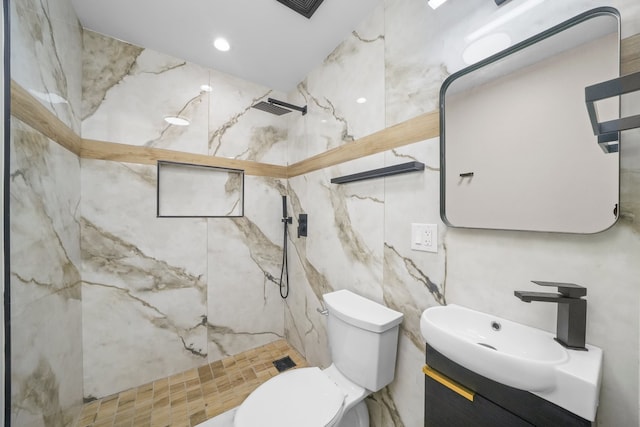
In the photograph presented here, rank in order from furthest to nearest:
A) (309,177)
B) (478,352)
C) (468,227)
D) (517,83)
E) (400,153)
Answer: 1. (309,177)
2. (400,153)
3. (468,227)
4. (517,83)
5. (478,352)

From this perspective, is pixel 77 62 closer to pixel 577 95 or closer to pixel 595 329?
pixel 577 95

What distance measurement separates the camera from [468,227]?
93cm

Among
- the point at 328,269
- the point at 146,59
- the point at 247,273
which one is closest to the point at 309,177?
the point at 328,269

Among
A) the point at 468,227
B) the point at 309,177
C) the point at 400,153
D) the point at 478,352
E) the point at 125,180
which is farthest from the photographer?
the point at 309,177

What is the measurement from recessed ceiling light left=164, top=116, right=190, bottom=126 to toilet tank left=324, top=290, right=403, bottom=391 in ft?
5.64

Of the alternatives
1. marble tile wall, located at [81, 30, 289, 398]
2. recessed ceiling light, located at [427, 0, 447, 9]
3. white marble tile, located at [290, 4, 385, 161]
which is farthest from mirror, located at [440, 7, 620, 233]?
marble tile wall, located at [81, 30, 289, 398]

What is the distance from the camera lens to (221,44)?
1635 mm

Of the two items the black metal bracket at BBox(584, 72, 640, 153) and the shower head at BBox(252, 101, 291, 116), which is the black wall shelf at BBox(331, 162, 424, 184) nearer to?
the black metal bracket at BBox(584, 72, 640, 153)

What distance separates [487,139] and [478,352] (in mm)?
746

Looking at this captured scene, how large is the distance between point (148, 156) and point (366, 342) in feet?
6.16

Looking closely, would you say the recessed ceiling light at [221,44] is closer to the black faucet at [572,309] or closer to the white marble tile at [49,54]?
the white marble tile at [49,54]

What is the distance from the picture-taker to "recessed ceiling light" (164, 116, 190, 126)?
174cm

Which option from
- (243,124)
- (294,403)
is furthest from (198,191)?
(294,403)

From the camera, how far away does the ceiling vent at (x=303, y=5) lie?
128 centimetres
